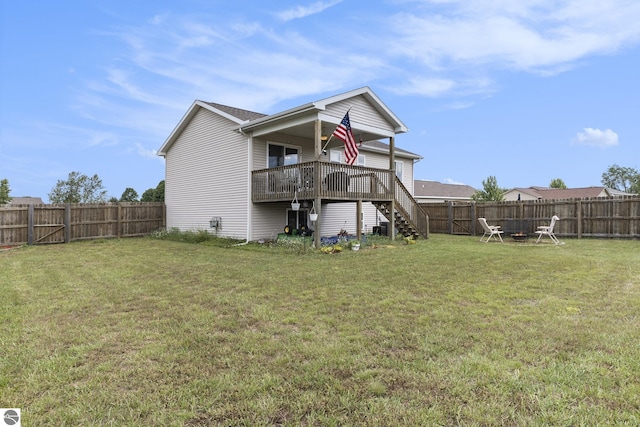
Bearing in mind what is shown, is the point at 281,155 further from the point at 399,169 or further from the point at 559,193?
the point at 559,193

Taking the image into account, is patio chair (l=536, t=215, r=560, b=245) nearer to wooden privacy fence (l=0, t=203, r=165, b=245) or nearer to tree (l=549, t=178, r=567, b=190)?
wooden privacy fence (l=0, t=203, r=165, b=245)

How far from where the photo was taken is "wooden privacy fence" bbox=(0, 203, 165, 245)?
13828mm

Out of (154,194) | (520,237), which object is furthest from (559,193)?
(154,194)

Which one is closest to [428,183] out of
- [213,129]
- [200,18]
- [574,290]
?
[213,129]

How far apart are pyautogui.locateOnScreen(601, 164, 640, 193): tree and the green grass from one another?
7416 cm

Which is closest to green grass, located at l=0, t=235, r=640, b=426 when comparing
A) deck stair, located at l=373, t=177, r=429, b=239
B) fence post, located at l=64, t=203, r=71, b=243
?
deck stair, located at l=373, t=177, r=429, b=239

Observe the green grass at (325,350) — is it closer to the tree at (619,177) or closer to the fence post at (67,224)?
the fence post at (67,224)

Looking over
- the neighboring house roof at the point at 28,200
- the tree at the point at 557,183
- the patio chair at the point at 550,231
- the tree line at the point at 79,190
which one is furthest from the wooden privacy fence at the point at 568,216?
the tree at the point at 557,183

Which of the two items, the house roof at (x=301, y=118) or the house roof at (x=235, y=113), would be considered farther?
the house roof at (x=235, y=113)

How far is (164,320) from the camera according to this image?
13.8ft

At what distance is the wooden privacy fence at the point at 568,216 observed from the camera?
563 inches

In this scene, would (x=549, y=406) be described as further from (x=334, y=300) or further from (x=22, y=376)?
(x=22, y=376)

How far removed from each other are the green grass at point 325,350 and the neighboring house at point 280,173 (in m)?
5.85

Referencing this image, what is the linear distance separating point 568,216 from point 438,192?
21.9 metres
